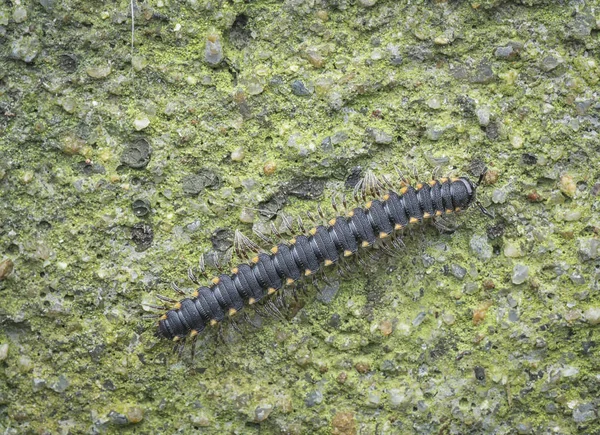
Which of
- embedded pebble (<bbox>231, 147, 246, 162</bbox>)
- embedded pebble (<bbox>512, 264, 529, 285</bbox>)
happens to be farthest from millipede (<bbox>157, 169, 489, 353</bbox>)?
embedded pebble (<bbox>231, 147, 246, 162</bbox>)

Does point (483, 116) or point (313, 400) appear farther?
point (483, 116)

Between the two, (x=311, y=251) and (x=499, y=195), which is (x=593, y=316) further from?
(x=311, y=251)

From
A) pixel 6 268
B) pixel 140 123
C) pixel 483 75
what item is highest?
pixel 140 123

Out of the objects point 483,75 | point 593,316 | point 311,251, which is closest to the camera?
point 311,251

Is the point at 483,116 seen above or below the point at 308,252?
above

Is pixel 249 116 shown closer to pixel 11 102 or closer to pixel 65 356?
pixel 11 102

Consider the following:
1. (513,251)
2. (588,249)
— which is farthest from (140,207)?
(588,249)

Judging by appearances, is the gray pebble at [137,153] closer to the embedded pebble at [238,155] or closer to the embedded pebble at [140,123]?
the embedded pebble at [140,123]
